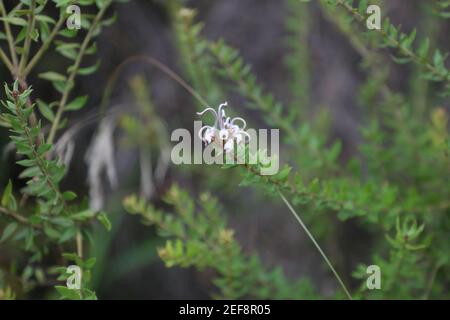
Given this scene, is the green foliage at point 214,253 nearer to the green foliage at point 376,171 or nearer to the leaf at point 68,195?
the green foliage at point 376,171

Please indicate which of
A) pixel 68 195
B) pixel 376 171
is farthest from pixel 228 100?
pixel 68 195

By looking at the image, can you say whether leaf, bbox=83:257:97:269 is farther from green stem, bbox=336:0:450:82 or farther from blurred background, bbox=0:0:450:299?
blurred background, bbox=0:0:450:299

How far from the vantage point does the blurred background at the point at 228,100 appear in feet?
5.89

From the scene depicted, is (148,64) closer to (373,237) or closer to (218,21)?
(218,21)

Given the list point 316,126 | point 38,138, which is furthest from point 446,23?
point 38,138

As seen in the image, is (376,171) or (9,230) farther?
(376,171)

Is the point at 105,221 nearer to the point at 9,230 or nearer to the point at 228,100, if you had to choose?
the point at 9,230

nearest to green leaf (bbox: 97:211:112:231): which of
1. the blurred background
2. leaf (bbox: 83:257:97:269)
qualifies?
leaf (bbox: 83:257:97:269)

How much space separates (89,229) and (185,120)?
0.92 m

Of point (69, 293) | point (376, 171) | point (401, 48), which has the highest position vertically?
point (401, 48)

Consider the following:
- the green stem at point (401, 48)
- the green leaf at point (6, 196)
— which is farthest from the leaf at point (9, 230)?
the green stem at point (401, 48)

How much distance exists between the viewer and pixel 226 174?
1.55 metres

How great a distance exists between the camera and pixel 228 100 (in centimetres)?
177

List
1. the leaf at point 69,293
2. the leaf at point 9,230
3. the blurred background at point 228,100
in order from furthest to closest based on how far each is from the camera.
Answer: the blurred background at point 228,100 < the leaf at point 9,230 < the leaf at point 69,293
